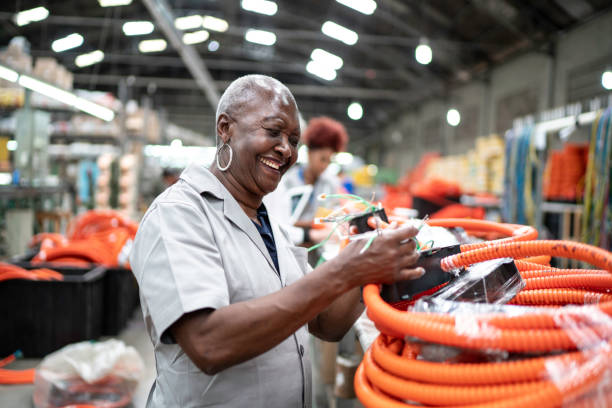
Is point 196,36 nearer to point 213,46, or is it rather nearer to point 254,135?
point 213,46

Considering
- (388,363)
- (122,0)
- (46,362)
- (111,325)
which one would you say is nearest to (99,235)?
(111,325)

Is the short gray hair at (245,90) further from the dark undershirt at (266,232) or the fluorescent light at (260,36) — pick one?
the fluorescent light at (260,36)

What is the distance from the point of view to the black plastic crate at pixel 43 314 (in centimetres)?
342

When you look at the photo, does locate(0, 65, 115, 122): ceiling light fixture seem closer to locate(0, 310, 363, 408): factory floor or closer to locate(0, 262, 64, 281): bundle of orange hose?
locate(0, 262, 64, 281): bundle of orange hose

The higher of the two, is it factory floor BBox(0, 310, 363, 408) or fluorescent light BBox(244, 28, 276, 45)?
fluorescent light BBox(244, 28, 276, 45)

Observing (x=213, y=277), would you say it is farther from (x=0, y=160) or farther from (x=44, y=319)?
(x=0, y=160)

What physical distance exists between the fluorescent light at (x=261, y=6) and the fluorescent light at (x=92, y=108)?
6.33 m

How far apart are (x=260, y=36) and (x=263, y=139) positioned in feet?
46.2

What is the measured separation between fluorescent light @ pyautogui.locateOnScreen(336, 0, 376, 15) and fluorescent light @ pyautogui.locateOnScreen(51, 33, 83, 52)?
7820mm

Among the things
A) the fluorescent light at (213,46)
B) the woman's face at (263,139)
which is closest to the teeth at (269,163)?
the woman's face at (263,139)

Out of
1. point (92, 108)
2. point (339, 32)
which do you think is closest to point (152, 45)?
point (339, 32)

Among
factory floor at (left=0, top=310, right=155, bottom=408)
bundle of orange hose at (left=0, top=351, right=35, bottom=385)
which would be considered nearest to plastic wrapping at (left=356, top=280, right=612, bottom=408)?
factory floor at (left=0, top=310, right=155, bottom=408)

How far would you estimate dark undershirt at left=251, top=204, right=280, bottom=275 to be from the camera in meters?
1.42

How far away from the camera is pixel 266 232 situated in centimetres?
147
